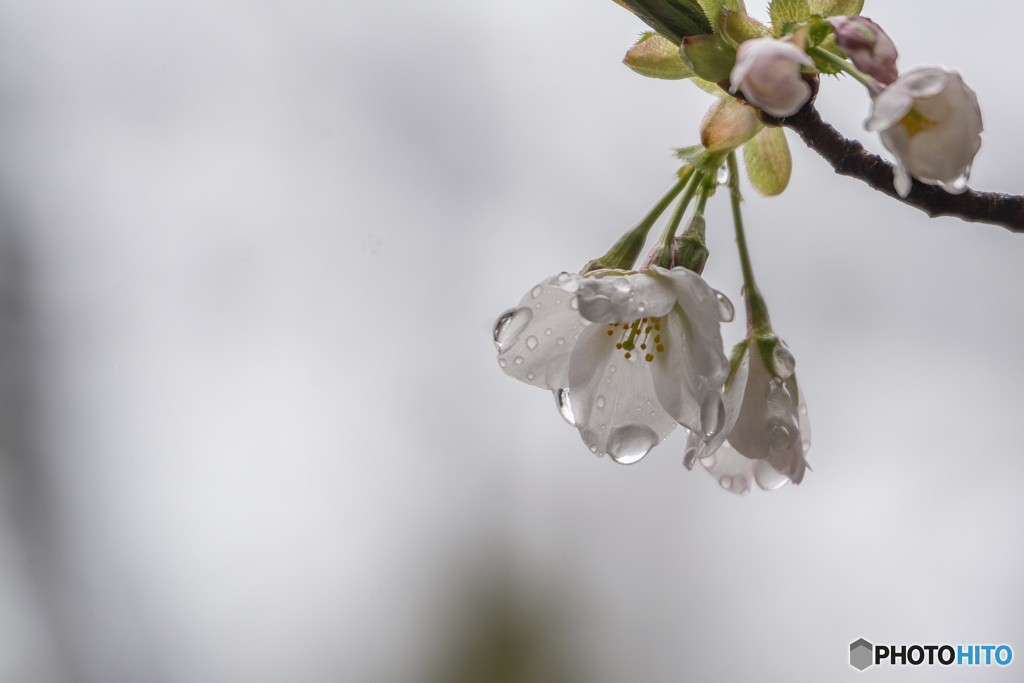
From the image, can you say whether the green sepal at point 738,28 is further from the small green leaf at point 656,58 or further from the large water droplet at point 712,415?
the large water droplet at point 712,415

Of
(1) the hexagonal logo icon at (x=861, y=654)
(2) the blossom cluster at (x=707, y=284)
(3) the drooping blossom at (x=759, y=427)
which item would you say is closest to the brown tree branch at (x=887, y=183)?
(2) the blossom cluster at (x=707, y=284)

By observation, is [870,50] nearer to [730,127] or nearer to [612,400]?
[730,127]

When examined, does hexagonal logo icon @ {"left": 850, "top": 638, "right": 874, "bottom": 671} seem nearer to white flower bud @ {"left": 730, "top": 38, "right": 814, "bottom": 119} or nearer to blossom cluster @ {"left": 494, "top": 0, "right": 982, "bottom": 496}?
blossom cluster @ {"left": 494, "top": 0, "right": 982, "bottom": 496}

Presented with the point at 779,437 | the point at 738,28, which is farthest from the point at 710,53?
the point at 779,437

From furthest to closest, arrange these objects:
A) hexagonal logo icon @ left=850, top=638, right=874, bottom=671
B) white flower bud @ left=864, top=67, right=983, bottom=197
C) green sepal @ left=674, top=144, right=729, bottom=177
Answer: hexagonal logo icon @ left=850, top=638, right=874, bottom=671
green sepal @ left=674, top=144, right=729, bottom=177
white flower bud @ left=864, top=67, right=983, bottom=197

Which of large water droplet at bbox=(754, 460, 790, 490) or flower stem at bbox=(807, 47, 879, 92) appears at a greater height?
flower stem at bbox=(807, 47, 879, 92)

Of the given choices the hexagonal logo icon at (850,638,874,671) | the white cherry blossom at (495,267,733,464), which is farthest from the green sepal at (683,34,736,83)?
the hexagonal logo icon at (850,638,874,671)
